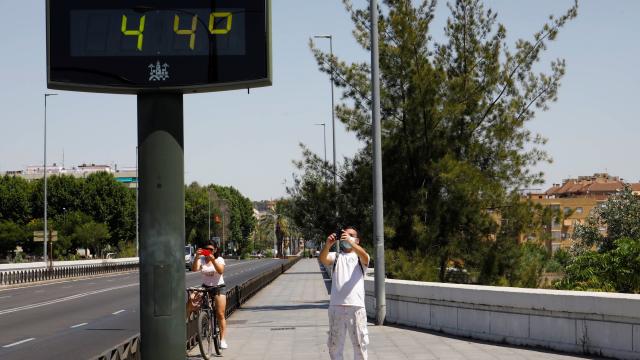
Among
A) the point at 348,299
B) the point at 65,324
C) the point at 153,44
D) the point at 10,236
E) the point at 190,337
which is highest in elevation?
the point at 153,44

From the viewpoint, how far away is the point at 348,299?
10.1m

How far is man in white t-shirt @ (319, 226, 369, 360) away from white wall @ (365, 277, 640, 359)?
381cm

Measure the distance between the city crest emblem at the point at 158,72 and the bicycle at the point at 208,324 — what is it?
23.1 feet

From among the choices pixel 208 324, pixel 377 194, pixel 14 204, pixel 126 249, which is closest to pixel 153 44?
pixel 208 324

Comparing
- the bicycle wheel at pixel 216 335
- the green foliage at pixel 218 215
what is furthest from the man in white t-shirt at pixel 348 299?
the green foliage at pixel 218 215

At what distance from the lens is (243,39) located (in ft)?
25.2

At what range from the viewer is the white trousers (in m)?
10.1

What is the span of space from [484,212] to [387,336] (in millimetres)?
9088

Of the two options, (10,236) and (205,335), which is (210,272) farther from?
(10,236)

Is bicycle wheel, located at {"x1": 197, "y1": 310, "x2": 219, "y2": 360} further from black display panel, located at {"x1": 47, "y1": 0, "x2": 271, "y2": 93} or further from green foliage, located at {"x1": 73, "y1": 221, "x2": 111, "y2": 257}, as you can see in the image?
green foliage, located at {"x1": 73, "y1": 221, "x2": 111, "y2": 257}

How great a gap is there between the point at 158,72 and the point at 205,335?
7.68 metres

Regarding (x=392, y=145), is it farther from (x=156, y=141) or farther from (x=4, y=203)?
(x=4, y=203)

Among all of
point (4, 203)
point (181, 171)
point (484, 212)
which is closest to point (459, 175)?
point (484, 212)

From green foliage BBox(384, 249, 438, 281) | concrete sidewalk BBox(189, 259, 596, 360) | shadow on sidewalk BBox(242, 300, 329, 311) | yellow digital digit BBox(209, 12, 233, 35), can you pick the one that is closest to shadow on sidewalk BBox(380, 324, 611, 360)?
concrete sidewalk BBox(189, 259, 596, 360)
